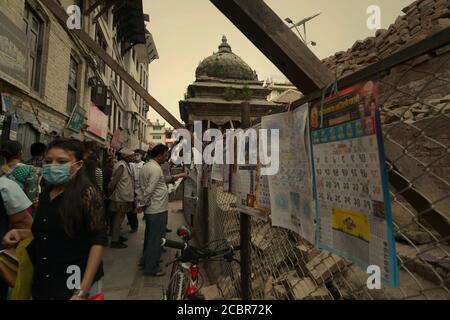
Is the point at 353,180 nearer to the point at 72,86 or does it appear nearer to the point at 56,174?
the point at 56,174

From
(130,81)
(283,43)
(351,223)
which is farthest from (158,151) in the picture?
(351,223)

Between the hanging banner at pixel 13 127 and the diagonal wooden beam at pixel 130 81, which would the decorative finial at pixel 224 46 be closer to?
the diagonal wooden beam at pixel 130 81

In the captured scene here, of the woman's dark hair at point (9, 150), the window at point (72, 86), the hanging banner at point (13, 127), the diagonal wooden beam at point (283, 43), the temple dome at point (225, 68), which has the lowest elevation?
the woman's dark hair at point (9, 150)

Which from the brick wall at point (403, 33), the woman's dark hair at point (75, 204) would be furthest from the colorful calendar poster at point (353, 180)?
the brick wall at point (403, 33)

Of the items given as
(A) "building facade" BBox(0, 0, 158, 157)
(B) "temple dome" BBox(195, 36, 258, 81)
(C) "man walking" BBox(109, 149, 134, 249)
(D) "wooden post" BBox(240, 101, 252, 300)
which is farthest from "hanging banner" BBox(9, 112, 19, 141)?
(B) "temple dome" BBox(195, 36, 258, 81)

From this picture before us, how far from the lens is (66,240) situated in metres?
1.86

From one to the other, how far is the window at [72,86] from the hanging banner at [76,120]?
0.27m

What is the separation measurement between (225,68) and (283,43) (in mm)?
12395

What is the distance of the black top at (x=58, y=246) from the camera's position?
6.06 feet

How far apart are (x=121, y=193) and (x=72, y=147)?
11.4 ft

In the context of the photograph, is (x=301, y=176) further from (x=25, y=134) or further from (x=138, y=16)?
(x=138, y=16)


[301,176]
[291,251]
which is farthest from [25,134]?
[301,176]

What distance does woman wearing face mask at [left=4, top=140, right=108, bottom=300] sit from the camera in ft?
6.03
